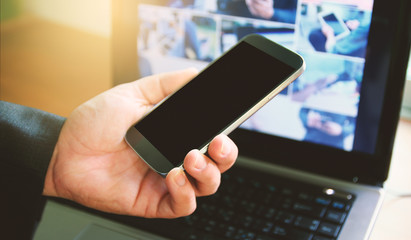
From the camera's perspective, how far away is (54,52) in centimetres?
80

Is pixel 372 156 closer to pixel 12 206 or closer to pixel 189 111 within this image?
pixel 189 111

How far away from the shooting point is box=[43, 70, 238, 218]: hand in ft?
1.62

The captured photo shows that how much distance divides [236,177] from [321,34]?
8.1 inches

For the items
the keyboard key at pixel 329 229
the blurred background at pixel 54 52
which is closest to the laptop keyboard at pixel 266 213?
the keyboard key at pixel 329 229

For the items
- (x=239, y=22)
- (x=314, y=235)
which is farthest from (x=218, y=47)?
(x=314, y=235)

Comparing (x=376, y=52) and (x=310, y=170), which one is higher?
(x=376, y=52)

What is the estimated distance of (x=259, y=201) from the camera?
0.53 meters

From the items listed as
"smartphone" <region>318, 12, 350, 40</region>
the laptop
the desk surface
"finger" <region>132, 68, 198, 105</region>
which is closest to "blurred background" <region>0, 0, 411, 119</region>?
the desk surface

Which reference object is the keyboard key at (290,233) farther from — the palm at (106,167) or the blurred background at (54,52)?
the blurred background at (54,52)

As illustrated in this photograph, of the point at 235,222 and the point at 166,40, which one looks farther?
the point at 166,40

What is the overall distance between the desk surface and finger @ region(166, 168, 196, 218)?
401 millimetres

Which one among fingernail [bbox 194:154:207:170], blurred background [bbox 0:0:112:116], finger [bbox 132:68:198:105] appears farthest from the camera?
blurred background [bbox 0:0:112:116]

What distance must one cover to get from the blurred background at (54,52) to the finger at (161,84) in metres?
0.25

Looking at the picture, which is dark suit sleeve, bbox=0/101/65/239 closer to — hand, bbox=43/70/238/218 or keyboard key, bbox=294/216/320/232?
hand, bbox=43/70/238/218
